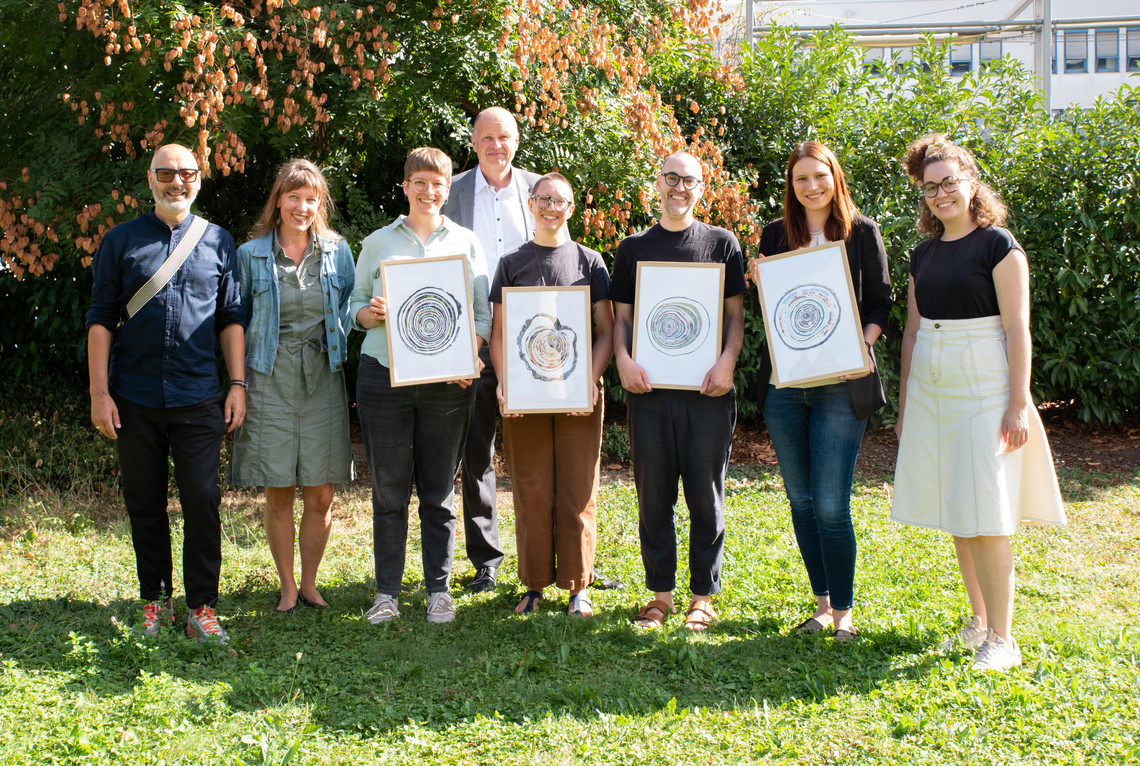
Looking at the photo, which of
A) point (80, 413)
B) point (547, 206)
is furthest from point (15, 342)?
point (547, 206)

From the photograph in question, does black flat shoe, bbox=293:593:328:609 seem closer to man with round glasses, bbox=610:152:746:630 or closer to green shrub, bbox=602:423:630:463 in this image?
man with round glasses, bbox=610:152:746:630

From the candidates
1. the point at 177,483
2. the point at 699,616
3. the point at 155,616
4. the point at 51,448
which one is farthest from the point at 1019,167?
the point at 51,448

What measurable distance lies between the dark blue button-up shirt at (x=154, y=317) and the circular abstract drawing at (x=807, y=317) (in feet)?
8.61

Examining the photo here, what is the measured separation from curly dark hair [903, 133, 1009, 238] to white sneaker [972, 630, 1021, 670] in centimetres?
A: 173

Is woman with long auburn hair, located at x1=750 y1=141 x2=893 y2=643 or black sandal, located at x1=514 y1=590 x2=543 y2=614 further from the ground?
woman with long auburn hair, located at x1=750 y1=141 x2=893 y2=643

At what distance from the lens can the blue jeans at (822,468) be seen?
12.9 feet

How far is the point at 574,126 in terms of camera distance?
6.90 m

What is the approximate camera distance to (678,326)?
13.5ft

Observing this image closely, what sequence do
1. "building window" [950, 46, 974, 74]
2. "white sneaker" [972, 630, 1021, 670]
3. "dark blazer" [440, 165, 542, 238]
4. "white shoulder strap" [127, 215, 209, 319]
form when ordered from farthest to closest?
1. "building window" [950, 46, 974, 74]
2. "dark blazer" [440, 165, 542, 238]
3. "white shoulder strap" [127, 215, 209, 319]
4. "white sneaker" [972, 630, 1021, 670]

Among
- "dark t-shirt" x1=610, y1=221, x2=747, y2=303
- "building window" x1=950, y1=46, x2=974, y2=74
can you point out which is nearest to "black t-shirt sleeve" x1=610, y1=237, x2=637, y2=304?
"dark t-shirt" x1=610, y1=221, x2=747, y2=303

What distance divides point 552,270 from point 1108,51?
38.3 m

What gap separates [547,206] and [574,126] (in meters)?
2.99

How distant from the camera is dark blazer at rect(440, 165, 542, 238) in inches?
192

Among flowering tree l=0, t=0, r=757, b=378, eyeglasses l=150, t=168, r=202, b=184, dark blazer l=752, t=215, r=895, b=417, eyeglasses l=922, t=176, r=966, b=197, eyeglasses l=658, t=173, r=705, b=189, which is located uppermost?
flowering tree l=0, t=0, r=757, b=378
